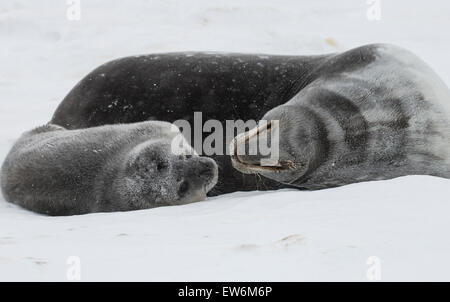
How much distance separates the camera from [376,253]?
280cm

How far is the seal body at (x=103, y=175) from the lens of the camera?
14.5 ft

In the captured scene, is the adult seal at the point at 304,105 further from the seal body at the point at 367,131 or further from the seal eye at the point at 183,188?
the seal eye at the point at 183,188

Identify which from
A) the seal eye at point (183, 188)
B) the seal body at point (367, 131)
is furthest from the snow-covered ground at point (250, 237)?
the seal body at point (367, 131)

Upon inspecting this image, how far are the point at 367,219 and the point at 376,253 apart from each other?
459mm

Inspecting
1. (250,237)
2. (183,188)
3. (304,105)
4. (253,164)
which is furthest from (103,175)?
(250,237)

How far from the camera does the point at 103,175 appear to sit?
4.49 metres

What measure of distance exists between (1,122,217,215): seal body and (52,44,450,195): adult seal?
329 millimetres

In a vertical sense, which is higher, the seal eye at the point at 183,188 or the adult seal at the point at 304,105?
the adult seal at the point at 304,105

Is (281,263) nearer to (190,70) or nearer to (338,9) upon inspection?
(190,70)

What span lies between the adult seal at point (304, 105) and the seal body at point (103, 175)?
329 mm

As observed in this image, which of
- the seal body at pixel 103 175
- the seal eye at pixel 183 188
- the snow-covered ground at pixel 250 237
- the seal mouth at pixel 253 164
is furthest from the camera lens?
the seal eye at pixel 183 188

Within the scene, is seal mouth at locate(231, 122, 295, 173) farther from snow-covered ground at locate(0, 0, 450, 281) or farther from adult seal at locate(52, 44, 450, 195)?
snow-covered ground at locate(0, 0, 450, 281)

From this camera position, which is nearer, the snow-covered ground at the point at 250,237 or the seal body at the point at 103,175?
the snow-covered ground at the point at 250,237

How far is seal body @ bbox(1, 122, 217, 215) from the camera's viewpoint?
443 centimetres
